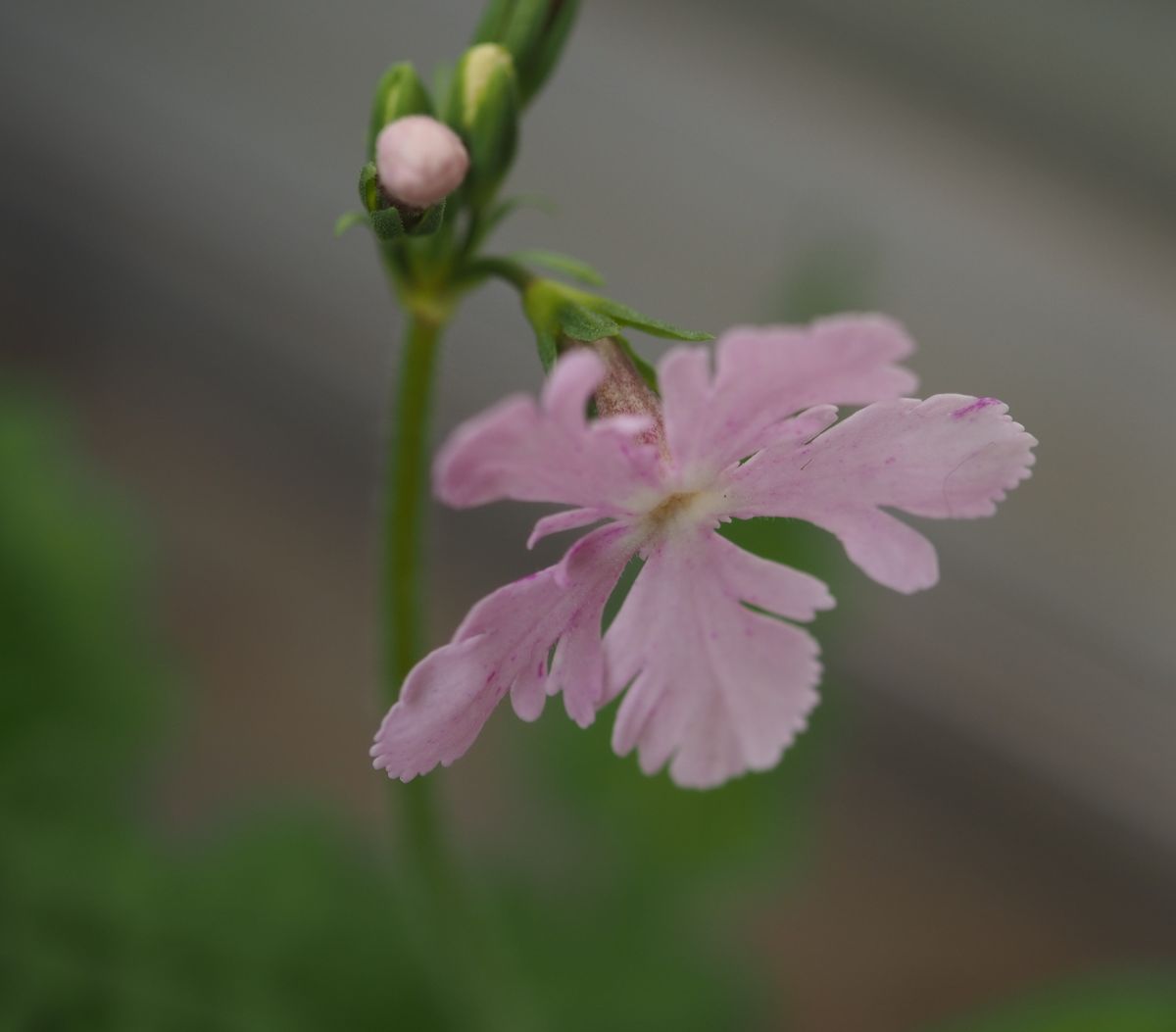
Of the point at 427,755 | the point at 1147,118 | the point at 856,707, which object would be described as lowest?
the point at 856,707

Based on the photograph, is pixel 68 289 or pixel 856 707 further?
pixel 68 289

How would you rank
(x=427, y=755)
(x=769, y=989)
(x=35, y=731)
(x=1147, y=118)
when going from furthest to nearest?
(x=1147, y=118) → (x=769, y=989) → (x=35, y=731) → (x=427, y=755)

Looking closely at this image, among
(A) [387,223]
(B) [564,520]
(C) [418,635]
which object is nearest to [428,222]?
(A) [387,223]

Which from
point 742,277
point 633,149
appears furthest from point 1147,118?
point 633,149

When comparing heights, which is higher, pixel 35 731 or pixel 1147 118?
pixel 1147 118

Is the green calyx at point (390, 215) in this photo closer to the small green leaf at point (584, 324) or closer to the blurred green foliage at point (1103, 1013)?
the small green leaf at point (584, 324)

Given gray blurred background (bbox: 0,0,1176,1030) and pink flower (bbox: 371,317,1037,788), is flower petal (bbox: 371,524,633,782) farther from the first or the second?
gray blurred background (bbox: 0,0,1176,1030)

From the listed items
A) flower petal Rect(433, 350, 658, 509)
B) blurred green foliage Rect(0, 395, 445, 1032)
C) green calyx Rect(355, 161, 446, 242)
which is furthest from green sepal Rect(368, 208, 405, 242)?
blurred green foliage Rect(0, 395, 445, 1032)

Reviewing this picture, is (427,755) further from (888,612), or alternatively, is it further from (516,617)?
(888,612)
